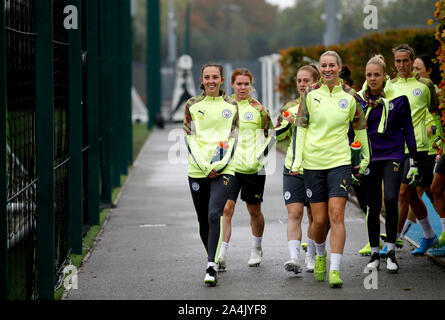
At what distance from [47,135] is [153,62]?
1179 inches

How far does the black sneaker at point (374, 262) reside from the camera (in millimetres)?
8094

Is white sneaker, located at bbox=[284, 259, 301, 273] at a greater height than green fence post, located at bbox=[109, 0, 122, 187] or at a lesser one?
lesser

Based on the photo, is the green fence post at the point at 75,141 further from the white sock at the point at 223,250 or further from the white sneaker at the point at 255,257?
the white sneaker at the point at 255,257

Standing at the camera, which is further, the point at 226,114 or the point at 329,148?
the point at 226,114

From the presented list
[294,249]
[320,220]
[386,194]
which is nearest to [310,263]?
[294,249]

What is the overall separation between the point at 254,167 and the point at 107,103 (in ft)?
16.3


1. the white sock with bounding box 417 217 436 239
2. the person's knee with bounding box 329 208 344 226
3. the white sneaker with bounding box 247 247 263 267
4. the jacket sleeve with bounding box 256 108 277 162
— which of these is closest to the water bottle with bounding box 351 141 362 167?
the person's knee with bounding box 329 208 344 226

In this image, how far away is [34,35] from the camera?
22.6ft

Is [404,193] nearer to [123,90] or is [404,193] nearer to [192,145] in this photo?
[192,145]

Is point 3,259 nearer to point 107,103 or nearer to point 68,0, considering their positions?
point 68,0

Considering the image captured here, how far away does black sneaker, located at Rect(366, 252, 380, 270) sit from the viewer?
8.09 metres

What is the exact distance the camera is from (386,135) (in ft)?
26.7

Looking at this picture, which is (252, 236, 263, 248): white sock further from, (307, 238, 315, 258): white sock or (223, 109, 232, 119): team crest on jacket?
(223, 109, 232, 119): team crest on jacket

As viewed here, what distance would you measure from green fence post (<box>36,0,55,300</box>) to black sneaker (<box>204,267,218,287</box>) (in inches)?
48.7
